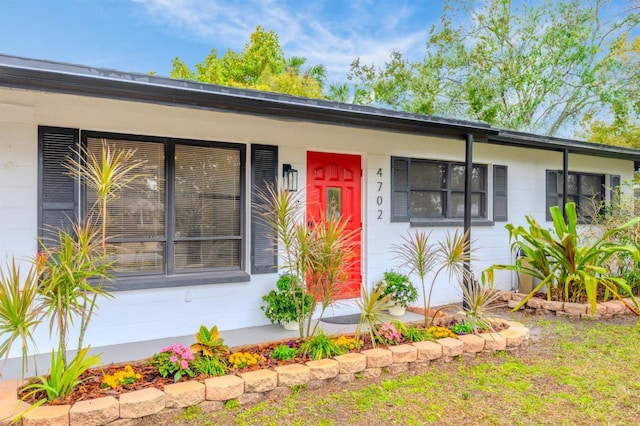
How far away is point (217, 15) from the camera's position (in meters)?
19.8

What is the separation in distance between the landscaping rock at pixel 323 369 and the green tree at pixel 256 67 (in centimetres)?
1707

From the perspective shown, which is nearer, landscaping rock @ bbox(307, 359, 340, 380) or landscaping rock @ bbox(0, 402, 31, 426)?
landscaping rock @ bbox(0, 402, 31, 426)

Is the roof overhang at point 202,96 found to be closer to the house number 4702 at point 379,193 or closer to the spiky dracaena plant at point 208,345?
the house number 4702 at point 379,193

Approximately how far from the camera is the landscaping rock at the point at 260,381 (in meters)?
3.16

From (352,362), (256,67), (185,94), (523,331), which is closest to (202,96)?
(185,94)

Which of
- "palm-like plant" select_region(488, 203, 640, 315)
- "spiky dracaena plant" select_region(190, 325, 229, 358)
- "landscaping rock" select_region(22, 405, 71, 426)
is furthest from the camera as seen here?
"palm-like plant" select_region(488, 203, 640, 315)

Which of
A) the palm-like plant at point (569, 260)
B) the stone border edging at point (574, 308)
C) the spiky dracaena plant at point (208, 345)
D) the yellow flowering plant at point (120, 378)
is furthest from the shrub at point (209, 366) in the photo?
the stone border edging at point (574, 308)

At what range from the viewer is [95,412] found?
263 cm

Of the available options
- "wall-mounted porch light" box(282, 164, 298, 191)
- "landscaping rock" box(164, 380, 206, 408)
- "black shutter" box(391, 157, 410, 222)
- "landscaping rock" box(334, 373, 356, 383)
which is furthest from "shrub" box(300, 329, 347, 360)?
"black shutter" box(391, 157, 410, 222)

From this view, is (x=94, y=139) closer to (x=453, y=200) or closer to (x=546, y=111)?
(x=453, y=200)

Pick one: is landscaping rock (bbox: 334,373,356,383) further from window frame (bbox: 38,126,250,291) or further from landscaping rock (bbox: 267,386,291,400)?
window frame (bbox: 38,126,250,291)

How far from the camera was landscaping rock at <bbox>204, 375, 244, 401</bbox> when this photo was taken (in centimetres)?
302

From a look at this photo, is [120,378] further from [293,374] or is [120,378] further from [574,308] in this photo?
[574,308]

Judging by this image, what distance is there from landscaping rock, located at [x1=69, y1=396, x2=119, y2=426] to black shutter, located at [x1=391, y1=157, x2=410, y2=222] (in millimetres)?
4071
